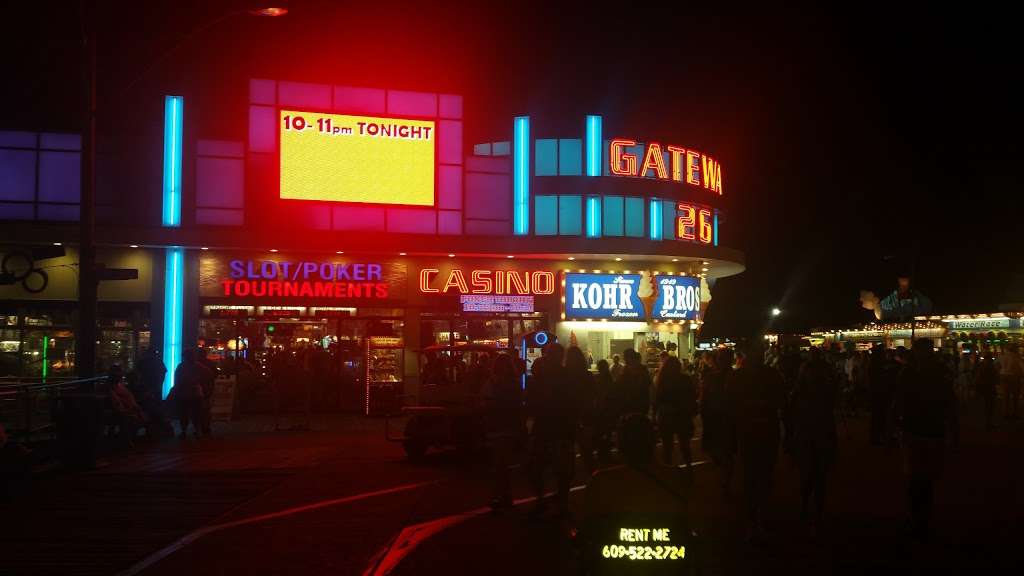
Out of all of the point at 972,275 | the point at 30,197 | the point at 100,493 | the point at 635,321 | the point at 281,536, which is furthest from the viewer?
the point at 972,275

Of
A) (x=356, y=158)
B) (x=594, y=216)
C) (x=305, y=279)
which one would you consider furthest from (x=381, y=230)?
(x=594, y=216)

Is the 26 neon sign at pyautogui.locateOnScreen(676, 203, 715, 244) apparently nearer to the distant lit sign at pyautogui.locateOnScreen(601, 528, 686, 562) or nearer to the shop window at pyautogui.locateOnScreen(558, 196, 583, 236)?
the shop window at pyautogui.locateOnScreen(558, 196, 583, 236)

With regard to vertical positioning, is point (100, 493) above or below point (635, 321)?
below

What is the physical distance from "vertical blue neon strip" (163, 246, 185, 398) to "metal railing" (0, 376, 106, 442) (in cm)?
841

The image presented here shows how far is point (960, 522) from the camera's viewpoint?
1020 centimetres

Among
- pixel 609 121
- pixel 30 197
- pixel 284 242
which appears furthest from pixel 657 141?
pixel 30 197

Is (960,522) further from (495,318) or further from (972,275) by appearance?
(972,275)

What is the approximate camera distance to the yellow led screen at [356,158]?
85.3ft

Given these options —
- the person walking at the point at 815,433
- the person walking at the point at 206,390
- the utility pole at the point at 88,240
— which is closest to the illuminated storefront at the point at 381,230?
the person walking at the point at 206,390

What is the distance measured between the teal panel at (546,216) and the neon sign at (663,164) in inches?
87.5

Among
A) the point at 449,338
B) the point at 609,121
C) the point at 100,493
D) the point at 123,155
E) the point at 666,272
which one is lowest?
the point at 100,493

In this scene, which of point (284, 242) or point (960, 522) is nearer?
point (960, 522)

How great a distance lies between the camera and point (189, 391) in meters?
20.0

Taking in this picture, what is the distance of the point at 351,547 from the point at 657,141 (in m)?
22.5
